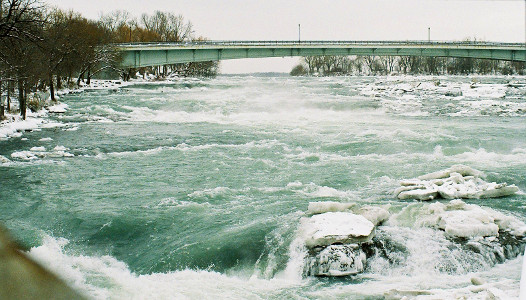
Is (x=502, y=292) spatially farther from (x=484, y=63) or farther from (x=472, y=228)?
(x=484, y=63)

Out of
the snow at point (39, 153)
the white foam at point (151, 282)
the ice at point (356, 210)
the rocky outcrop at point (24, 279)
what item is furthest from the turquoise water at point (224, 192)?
the rocky outcrop at point (24, 279)

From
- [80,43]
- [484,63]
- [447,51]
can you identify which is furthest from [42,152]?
[484,63]

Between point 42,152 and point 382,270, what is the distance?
12.9 meters

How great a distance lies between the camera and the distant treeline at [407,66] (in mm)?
110500

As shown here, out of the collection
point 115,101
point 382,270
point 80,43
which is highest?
point 80,43

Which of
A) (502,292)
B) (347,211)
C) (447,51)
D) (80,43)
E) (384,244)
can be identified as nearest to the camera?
(502,292)

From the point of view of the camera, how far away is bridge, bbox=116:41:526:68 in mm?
54656

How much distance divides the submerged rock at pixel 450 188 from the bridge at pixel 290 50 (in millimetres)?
45354

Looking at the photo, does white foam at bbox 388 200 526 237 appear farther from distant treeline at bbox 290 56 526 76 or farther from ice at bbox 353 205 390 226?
distant treeline at bbox 290 56 526 76

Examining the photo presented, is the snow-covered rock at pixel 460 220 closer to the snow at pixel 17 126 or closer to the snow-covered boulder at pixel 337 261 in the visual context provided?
the snow-covered boulder at pixel 337 261

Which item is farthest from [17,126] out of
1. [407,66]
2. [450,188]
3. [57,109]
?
[407,66]

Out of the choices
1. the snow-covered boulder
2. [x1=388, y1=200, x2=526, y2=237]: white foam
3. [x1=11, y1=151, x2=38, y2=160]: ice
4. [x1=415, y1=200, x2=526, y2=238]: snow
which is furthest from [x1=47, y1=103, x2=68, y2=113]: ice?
the snow-covered boulder

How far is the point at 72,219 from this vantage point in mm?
10016

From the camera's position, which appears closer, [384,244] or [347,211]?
[384,244]
